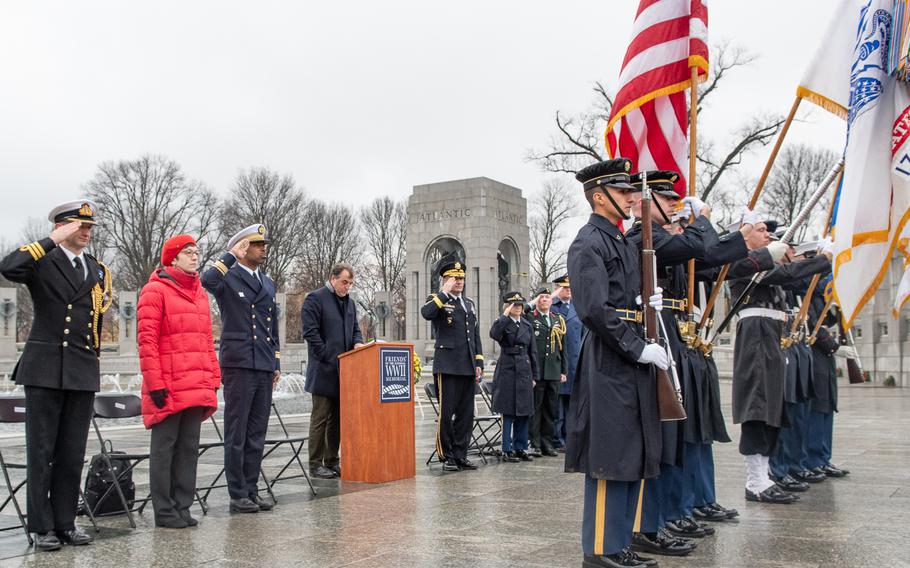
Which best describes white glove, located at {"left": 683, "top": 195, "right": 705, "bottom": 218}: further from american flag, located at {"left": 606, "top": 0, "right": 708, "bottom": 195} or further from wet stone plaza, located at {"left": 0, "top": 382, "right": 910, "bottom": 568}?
wet stone plaza, located at {"left": 0, "top": 382, "right": 910, "bottom": 568}

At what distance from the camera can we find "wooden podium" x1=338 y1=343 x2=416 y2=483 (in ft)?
27.3

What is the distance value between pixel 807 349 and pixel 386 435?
4.13m

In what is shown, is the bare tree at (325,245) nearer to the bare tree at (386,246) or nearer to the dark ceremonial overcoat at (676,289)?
the bare tree at (386,246)

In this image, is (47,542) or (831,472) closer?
(47,542)

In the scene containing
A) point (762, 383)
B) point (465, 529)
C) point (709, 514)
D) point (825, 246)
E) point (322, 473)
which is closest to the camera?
point (465, 529)

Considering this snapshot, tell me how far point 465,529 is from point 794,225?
3.12 meters

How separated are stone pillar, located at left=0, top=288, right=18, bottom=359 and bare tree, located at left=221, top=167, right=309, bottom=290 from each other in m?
19.9

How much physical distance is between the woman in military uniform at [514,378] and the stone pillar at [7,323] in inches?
1577

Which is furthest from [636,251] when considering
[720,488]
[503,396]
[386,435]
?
[503,396]

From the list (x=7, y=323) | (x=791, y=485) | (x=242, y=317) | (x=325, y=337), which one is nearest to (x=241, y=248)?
(x=242, y=317)

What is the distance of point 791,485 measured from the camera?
750 centimetres

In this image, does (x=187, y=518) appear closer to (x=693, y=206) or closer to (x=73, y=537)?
(x=73, y=537)

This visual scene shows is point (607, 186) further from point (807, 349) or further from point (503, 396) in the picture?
point (503, 396)

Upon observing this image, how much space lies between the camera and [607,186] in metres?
4.94
